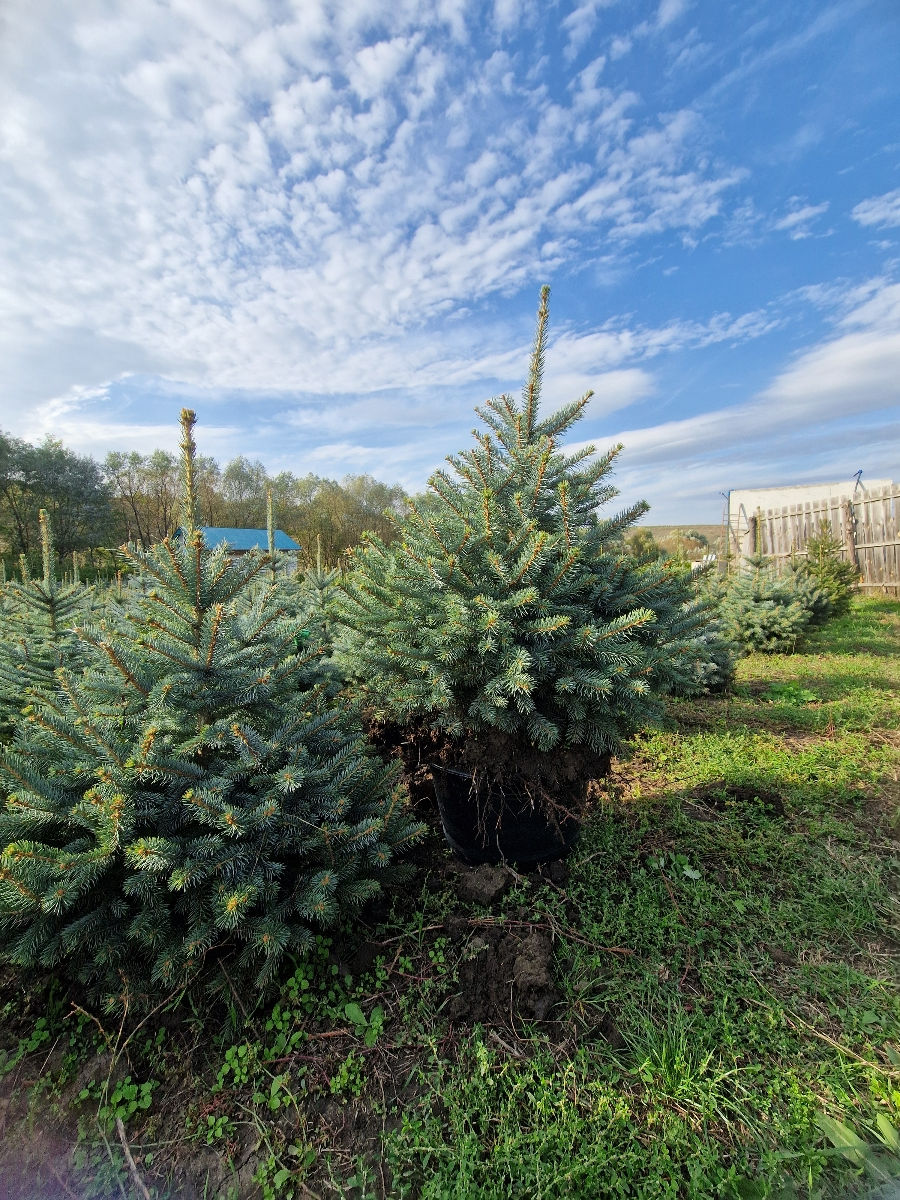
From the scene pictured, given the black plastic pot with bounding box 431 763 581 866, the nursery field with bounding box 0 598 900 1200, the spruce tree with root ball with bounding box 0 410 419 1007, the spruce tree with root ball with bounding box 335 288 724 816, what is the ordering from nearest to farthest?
the nursery field with bounding box 0 598 900 1200 < the spruce tree with root ball with bounding box 0 410 419 1007 < the spruce tree with root ball with bounding box 335 288 724 816 < the black plastic pot with bounding box 431 763 581 866

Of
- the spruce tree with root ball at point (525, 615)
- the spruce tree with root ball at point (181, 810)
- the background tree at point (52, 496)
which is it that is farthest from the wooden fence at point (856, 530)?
the background tree at point (52, 496)

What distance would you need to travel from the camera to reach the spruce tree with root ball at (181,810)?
170 cm

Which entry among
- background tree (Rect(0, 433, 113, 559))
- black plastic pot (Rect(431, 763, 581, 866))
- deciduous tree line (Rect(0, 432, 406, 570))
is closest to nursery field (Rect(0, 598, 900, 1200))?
black plastic pot (Rect(431, 763, 581, 866))

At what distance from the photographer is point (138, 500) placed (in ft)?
101

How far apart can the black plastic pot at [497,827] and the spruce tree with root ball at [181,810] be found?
1.28ft

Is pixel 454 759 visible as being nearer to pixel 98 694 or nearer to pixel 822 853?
pixel 98 694

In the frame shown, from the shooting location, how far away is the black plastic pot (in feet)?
8.04

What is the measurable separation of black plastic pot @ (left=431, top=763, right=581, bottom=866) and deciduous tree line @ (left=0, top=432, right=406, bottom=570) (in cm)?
1900

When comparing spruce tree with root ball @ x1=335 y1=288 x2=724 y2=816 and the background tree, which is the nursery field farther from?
the background tree

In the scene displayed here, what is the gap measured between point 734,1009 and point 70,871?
7.52 ft

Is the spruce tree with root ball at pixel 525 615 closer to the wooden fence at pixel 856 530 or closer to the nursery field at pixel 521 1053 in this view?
the nursery field at pixel 521 1053

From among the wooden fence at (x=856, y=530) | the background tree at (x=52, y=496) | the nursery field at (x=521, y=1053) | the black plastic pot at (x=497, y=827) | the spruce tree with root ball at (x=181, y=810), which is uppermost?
the background tree at (x=52, y=496)

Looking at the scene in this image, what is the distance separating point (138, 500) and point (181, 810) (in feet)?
112

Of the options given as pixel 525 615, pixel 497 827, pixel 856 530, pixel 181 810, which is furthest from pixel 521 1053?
pixel 856 530
